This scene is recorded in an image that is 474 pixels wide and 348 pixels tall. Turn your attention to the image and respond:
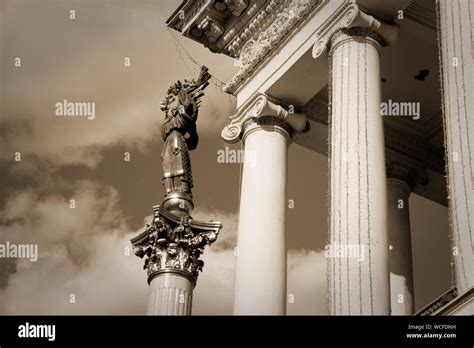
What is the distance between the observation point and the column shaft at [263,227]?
34.1m

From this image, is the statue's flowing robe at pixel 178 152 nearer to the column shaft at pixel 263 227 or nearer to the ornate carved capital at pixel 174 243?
the ornate carved capital at pixel 174 243

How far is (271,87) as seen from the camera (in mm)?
37156

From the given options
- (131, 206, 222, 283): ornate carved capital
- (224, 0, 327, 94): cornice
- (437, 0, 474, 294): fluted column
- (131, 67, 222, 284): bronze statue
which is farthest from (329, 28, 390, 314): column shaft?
(131, 67, 222, 284): bronze statue

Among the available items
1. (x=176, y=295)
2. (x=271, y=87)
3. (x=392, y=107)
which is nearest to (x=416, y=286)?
(x=392, y=107)

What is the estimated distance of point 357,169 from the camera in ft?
101

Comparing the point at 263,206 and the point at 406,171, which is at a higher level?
the point at 406,171

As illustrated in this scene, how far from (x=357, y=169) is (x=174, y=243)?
5076 mm

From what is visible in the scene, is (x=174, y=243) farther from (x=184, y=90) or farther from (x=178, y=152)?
(x=184, y=90)

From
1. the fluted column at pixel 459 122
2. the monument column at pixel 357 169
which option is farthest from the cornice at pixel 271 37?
the fluted column at pixel 459 122

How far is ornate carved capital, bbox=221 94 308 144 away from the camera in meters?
36.9

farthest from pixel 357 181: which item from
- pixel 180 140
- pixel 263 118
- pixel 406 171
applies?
pixel 406 171

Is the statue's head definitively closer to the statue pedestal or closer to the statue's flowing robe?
the statue's flowing robe
